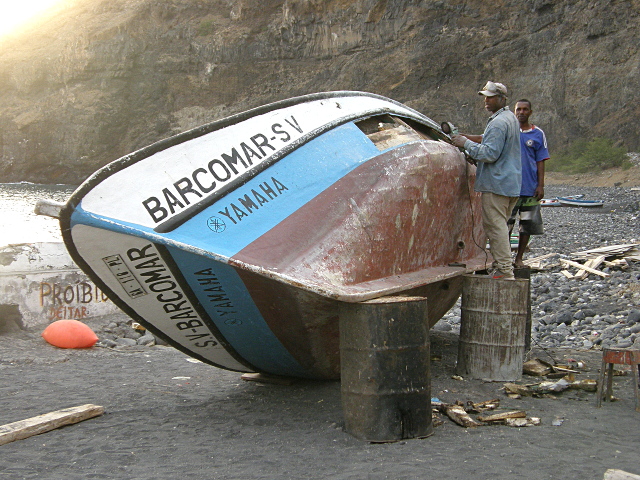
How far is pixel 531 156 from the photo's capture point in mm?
6500

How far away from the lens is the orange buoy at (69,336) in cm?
689

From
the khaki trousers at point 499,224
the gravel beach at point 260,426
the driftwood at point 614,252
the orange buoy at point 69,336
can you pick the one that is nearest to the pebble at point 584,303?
the gravel beach at point 260,426

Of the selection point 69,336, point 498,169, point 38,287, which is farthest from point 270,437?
point 38,287

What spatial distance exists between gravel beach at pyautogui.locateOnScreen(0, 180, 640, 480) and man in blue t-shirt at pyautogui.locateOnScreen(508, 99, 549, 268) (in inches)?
47.1

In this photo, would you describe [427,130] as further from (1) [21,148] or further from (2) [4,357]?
(1) [21,148]

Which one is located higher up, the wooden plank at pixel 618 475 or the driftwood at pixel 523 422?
the wooden plank at pixel 618 475

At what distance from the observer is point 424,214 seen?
17.3ft

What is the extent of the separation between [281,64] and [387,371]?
184ft

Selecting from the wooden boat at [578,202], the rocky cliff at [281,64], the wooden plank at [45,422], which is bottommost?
the wooden plank at [45,422]

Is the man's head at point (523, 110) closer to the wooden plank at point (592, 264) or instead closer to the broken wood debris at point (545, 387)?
the broken wood debris at point (545, 387)

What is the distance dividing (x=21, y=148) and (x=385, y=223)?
222ft

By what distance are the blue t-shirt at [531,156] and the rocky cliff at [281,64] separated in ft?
106

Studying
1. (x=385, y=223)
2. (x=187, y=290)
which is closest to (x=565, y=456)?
(x=385, y=223)

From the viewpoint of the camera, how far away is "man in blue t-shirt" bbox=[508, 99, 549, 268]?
6434mm
